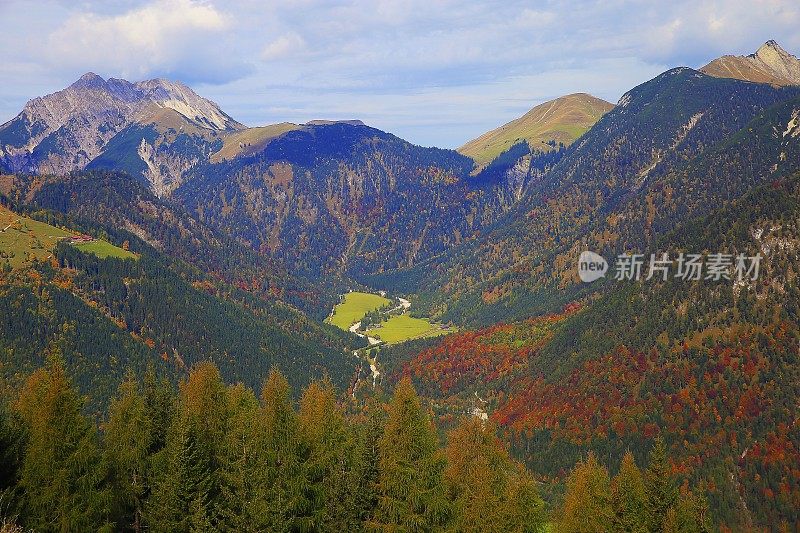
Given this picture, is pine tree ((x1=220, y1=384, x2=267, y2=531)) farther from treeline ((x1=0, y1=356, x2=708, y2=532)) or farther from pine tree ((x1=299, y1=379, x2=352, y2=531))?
pine tree ((x1=299, y1=379, x2=352, y2=531))

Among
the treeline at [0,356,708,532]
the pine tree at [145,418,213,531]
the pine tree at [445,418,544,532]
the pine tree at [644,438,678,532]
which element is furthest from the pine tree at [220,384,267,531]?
the pine tree at [644,438,678,532]

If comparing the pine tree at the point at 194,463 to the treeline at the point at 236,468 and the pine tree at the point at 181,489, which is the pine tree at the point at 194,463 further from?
the treeline at the point at 236,468

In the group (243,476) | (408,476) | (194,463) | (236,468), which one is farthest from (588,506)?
(194,463)

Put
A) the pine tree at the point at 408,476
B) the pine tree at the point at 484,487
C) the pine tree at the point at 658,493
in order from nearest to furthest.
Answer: the pine tree at the point at 408,476 < the pine tree at the point at 484,487 < the pine tree at the point at 658,493

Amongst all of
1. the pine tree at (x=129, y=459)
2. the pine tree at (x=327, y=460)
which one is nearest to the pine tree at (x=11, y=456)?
the pine tree at (x=129, y=459)

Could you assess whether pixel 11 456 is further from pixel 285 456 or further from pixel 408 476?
pixel 408 476
